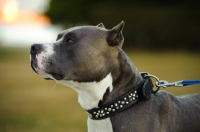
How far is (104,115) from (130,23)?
1017 inches

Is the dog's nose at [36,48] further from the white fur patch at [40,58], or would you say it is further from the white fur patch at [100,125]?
the white fur patch at [100,125]

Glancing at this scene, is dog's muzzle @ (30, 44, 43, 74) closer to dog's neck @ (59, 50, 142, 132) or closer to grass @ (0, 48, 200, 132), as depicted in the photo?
dog's neck @ (59, 50, 142, 132)

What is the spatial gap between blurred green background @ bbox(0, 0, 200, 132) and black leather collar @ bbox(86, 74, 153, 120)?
2.95 meters

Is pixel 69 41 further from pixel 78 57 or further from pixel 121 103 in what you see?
pixel 121 103

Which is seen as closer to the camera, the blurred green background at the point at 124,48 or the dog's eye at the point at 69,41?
the dog's eye at the point at 69,41

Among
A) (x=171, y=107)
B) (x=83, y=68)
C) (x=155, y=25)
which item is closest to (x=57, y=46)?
(x=83, y=68)

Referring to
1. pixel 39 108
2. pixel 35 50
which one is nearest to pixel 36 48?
pixel 35 50

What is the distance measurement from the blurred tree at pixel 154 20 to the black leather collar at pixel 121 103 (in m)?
24.4

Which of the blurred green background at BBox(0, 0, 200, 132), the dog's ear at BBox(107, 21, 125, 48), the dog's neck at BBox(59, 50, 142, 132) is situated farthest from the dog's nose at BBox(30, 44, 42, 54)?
the blurred green background at BBox(0, 0, 200, 132)

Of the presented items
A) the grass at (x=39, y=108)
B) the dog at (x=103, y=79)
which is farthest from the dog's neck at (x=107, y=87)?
the grass at (x=39, y=108)

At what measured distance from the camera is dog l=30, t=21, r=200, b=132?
3629mm

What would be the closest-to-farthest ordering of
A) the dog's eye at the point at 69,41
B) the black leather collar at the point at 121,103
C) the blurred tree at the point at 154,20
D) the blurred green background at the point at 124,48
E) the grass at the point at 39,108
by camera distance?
the black leather collar at the point at 121,103 → the dog's eye at the point at 69,41 → the grass at the point at 39,108 → the blurred green background at the point at 124,48 → the blurred tree at the point at 154,20

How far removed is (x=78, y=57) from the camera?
3705 millimetres

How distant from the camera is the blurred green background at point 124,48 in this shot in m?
7.69
